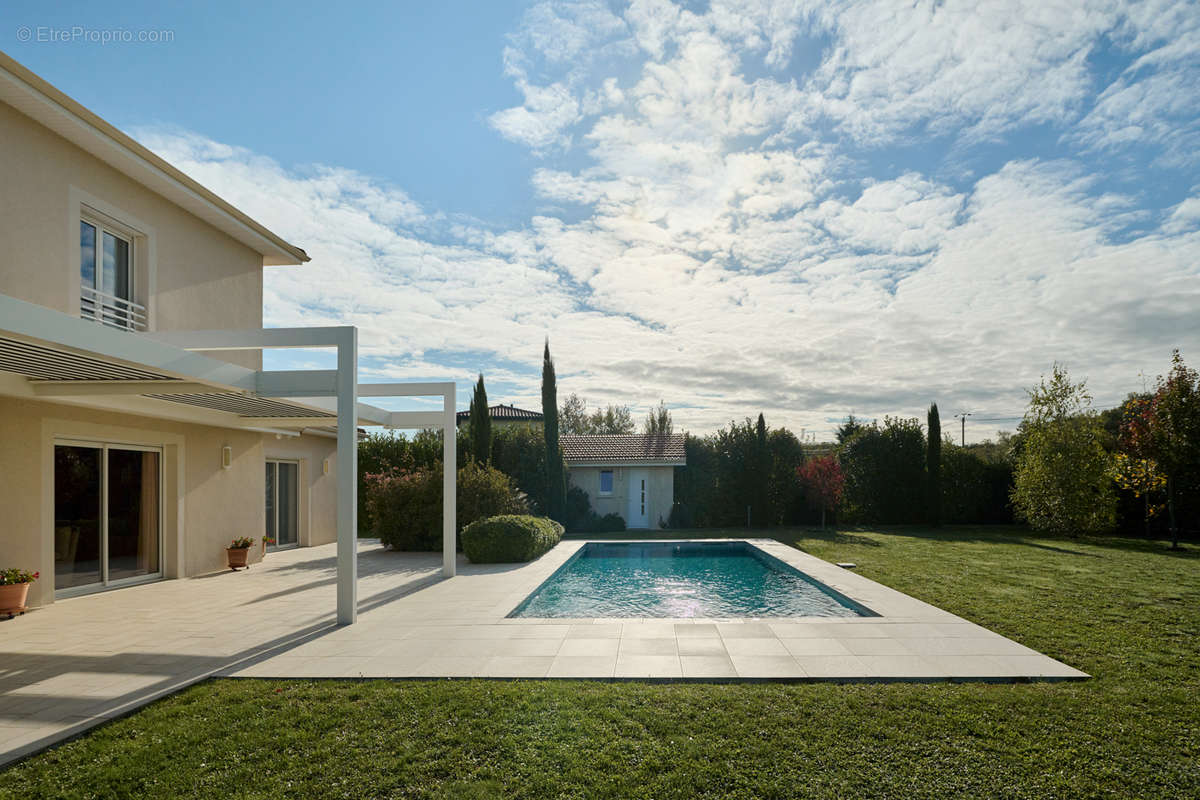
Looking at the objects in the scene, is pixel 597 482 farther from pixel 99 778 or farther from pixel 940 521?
pixel 99 778

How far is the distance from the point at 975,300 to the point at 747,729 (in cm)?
1422

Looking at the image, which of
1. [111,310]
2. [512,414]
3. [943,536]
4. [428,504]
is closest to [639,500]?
[428,504]

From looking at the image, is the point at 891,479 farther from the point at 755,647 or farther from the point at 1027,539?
the point at 755,647

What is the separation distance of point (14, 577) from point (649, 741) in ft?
29.1

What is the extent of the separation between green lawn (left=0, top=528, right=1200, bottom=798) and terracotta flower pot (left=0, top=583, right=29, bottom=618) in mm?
5076

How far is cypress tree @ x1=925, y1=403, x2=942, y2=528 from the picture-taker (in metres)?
21.7

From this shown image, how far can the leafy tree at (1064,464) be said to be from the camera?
18297 mm

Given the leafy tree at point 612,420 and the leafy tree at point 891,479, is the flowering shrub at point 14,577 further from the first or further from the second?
the leafy tree at point 612,420

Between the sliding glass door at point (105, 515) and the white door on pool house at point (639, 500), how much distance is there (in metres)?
14.5

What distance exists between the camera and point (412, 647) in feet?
22.6

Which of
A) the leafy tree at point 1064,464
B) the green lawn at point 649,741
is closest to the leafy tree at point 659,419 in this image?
the leafy tree at point 1064,464

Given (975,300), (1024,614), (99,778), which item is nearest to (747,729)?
(99,778)

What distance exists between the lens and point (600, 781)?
3.99 m

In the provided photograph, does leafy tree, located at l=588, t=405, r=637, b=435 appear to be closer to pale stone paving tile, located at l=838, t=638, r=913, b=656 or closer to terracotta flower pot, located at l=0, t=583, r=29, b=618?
terracotta flower pot, located at l=0, t=583, r=29, b=618
